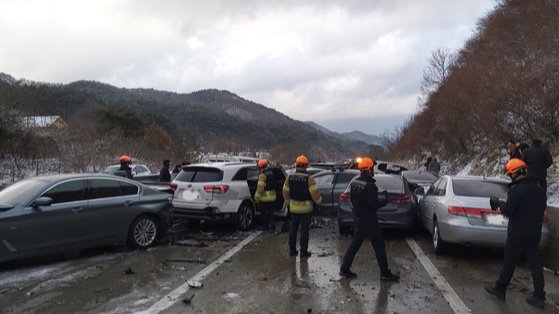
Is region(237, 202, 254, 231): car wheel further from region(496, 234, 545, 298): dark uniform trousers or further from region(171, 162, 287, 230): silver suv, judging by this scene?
region(496, 234, 545, 298): dark uniform trousers

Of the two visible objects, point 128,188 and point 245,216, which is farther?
point 245,216

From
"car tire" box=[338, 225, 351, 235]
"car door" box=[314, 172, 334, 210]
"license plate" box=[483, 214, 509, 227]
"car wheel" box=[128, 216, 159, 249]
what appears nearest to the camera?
"license plate" box=[483, 214, 509, 227]

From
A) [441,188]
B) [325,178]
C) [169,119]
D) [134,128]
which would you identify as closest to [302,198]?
[441,188]

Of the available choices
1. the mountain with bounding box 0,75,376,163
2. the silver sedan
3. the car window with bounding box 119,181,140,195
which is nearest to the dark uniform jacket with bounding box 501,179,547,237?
the silver sedan

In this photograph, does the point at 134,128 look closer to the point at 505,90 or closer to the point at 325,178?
the point at 505,90

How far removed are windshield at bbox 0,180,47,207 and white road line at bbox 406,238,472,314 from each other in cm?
633

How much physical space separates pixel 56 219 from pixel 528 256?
6942 millimetres

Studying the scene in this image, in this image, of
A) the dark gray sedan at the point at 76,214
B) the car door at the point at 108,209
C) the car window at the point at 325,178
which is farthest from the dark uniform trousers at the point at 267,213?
the car door at the point at 108,209

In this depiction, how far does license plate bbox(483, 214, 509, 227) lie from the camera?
7.99 metres

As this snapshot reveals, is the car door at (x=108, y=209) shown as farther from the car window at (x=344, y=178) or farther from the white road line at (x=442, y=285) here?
the car window at (x=344, y=178)

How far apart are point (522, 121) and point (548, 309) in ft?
48.1

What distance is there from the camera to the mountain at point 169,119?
52.3 m

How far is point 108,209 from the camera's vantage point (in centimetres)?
883

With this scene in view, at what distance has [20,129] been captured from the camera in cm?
2953
